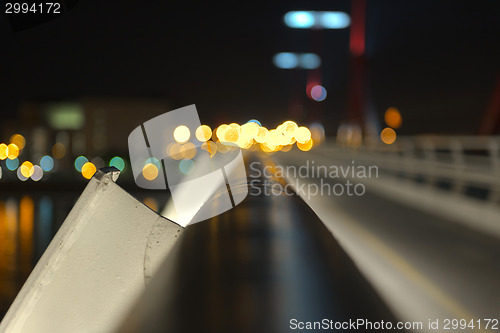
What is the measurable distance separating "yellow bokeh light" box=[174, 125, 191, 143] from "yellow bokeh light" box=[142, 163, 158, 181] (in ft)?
196

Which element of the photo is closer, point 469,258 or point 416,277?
point 416,277

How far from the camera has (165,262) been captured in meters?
8.12

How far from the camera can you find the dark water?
25.4 ft

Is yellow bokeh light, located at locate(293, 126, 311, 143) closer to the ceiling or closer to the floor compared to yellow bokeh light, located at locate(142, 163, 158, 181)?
closer to the ceiling

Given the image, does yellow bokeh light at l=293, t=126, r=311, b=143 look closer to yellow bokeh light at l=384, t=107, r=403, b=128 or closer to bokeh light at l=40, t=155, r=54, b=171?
yellow bokeh light at l=384, t=107, r=403, b=128

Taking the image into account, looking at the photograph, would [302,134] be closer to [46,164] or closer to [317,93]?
[317,93]

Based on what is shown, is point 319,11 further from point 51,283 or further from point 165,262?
point 51,283

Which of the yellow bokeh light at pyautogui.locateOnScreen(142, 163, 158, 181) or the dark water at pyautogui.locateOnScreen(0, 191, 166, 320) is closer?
the dark water at pyautogui.locateOnScreen(0, 191, 166, 320)

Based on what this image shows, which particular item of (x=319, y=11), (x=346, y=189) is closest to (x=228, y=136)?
(x=319, y=11)

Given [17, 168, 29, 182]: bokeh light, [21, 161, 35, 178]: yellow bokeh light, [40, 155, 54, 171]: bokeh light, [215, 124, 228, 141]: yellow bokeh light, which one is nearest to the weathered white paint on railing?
[17, 168, 29, 182]: bokeh light

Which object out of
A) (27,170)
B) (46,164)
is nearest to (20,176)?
(27,170)

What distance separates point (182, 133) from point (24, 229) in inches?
3321

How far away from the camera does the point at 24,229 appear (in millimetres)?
12266

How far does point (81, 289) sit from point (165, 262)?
446cm
